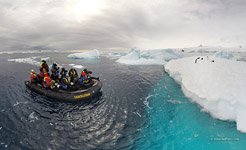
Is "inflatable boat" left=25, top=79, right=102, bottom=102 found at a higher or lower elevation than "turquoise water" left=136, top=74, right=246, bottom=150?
higher

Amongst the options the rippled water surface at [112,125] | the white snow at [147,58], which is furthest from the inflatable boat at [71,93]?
the white snow at [147,58]

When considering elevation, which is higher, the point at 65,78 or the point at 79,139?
the point at 65,78

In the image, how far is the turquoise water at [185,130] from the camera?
10406 millimetres

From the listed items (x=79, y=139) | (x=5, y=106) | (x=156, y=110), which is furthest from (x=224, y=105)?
(x=5, y=106)

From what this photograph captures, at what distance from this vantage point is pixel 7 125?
496 inches

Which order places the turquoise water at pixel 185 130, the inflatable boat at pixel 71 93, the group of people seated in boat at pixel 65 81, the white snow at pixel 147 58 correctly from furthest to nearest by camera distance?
the white snow at pixel 147 58, the group of people seated in boat at pixel 65 81, the inflatable boat at pixel 71 93, the turquoise water at pixel 185 130

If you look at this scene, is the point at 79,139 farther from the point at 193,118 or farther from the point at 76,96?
the point at 193,118

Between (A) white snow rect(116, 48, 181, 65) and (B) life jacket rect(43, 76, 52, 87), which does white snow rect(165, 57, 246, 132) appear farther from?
(A) white snow rect(116, 48, 181, 65)

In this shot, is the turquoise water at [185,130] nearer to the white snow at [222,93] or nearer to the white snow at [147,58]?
the white snow at [222,93]

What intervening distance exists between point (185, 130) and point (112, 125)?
14.8ft

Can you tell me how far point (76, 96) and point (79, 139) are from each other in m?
6.13

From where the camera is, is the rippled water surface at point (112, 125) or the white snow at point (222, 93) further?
the white snow at point (222, 93)

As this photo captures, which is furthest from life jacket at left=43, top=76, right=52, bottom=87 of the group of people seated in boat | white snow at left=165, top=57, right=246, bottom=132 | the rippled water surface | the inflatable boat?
white snow at left=165, top=57, right=246, bottom=132

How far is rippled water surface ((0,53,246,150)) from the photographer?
10469 millimetres
